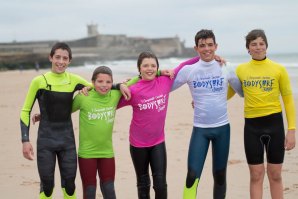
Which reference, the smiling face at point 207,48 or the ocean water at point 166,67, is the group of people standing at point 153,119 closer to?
the smiling face at point 207,48

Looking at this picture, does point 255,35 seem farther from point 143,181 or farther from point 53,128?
point 53,128

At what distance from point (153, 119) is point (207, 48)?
3.11 feet

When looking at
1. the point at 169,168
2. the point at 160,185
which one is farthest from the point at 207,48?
the point at 169,168

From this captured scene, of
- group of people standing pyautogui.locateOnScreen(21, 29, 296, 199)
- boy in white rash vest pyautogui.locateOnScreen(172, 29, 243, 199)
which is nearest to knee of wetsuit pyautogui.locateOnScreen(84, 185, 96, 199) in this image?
group of people standing pyautogui.locateOnScreen(21, 29, 296, 199)

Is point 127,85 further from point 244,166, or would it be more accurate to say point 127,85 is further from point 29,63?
point 29,63

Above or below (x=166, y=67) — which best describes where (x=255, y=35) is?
above

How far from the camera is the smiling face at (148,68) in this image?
4.21m

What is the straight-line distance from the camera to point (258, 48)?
13.6 feet

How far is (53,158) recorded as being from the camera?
4.00 m

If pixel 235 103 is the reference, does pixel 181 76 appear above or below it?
above

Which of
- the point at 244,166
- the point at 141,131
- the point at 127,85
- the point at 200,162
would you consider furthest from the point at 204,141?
the point at 244,166

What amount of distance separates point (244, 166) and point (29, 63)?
48.6 m

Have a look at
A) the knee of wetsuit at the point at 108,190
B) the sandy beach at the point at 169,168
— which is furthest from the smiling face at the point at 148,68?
the sandy beach at the point at 169,168

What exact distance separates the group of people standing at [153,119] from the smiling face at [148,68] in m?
0.01
